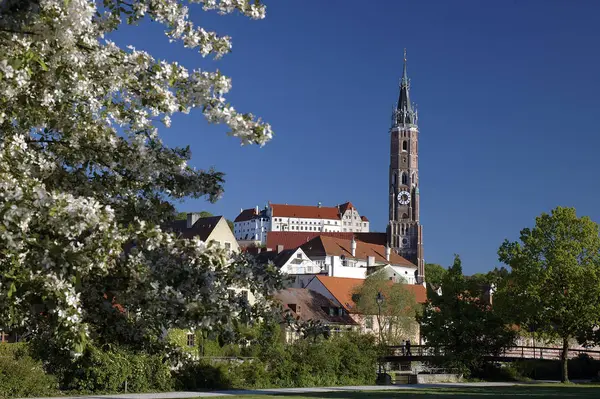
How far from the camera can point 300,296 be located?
229 feet

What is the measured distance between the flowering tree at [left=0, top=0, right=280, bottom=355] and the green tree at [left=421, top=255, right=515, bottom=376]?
36.9 meters

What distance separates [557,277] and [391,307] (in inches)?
1135

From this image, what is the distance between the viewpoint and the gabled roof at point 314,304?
66.6 meters

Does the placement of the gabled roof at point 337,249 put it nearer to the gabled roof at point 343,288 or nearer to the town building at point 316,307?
the gabled roof at point 343,288

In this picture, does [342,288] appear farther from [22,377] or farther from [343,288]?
[22,377]

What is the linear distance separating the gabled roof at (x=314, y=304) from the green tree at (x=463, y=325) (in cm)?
2089

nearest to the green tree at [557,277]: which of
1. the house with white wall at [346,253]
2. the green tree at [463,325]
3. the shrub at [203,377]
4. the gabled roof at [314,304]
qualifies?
the green tree at [463,325]

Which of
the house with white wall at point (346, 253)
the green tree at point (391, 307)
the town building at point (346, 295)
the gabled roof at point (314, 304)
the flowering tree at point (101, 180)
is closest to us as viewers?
the flowering tree at point (101, 180)

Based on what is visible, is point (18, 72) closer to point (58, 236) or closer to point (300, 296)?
point (58, 236)

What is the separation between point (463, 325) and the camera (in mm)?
44594

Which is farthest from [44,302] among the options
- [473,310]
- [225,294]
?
[473,310]

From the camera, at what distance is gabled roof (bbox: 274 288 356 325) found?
66.6 meters

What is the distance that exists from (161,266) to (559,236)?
41.3 meters

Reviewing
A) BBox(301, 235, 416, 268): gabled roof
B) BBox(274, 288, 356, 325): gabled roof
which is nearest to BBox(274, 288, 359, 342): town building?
BBox(274, 288, 356, 325): gabled roof
